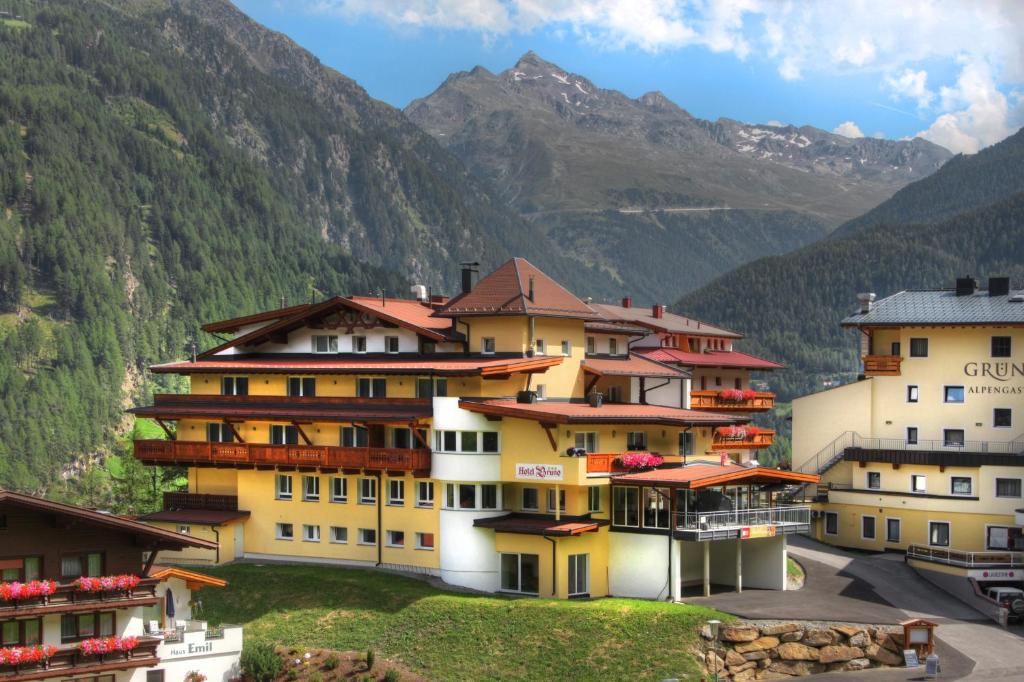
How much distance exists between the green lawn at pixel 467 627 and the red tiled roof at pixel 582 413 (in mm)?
8232

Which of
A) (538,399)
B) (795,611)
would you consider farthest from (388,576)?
(795,611)

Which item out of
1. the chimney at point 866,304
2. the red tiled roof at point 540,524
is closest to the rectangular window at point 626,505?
the red tiled roof at point 540,524

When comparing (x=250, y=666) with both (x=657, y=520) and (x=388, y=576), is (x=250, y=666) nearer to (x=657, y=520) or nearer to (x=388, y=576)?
(x=388, y=576)

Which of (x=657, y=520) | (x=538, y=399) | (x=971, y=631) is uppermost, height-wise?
(x=538, y=399)

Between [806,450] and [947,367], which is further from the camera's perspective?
[806,450]

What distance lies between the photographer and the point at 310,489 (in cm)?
7538

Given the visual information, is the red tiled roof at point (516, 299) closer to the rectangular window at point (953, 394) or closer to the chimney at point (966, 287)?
the rectangular window at point (953, 394)

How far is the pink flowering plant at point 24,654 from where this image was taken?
48656 mm

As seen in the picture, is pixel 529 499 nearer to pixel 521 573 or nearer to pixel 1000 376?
pixel 521 573

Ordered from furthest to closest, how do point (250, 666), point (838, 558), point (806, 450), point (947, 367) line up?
point (806, 450), point (947, 367), point (838, 558), point (250, 666)

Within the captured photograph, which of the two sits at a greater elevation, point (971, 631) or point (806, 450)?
point (806, 450)

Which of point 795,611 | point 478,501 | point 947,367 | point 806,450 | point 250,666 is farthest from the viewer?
point 806,450

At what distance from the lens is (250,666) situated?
2304 inches

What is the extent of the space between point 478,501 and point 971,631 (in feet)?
75.4
